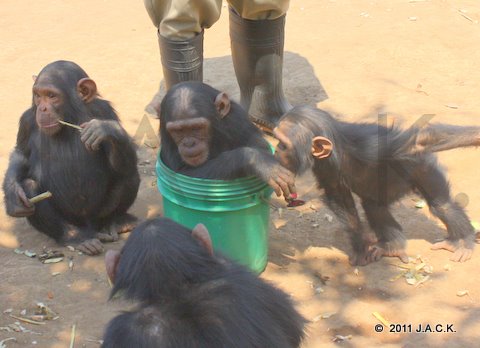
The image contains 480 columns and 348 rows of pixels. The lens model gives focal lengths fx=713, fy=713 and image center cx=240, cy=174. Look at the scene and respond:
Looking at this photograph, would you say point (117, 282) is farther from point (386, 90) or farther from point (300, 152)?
point (386, 90)

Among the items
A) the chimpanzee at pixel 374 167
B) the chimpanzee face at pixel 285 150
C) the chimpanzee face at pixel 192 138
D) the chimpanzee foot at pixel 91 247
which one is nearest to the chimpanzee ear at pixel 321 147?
the chimpanzee at pixel 374 167

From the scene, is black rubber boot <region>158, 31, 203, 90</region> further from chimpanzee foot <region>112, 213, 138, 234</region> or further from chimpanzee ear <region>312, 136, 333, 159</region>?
chimpanzee ear <region>312, 136, 333, 159</region>

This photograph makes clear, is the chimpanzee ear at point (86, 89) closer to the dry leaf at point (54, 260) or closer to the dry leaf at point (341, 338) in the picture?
the dry leaf at point (54, 260)

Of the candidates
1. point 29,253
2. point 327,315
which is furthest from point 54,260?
point 327,315

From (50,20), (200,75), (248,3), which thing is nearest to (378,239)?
(200,75)

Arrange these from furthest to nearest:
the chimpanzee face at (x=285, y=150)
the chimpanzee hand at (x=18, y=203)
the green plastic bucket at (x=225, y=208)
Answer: the chimpanzee hand at (x=18, y=203)
the chimpanzee face at (x=285, y=150)
the green plastic bucket at (x=225, y=208)

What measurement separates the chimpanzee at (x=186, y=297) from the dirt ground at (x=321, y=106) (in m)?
1.30

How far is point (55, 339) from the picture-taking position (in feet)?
16.1

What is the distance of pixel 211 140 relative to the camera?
5629 millimetres

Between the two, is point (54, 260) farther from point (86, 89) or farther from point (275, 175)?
point (275, 175)

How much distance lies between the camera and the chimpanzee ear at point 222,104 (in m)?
5.56

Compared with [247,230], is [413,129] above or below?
above

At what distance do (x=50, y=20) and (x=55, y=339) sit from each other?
28.1 ft

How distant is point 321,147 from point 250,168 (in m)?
0.55
